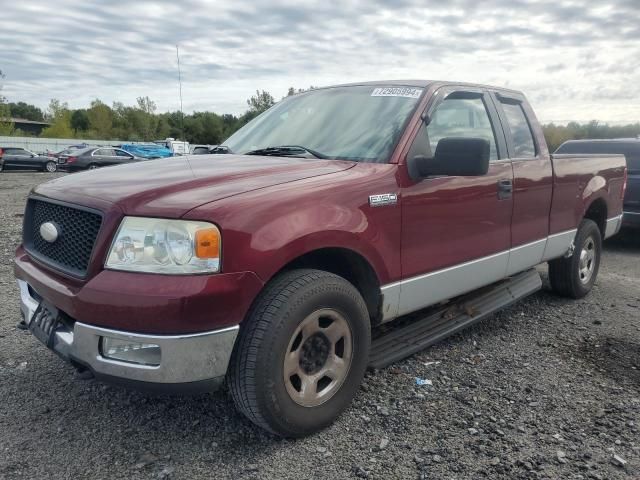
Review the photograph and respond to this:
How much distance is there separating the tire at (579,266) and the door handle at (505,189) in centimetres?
159

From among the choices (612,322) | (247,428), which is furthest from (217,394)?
(612,322)

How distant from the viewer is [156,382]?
7.65 feet

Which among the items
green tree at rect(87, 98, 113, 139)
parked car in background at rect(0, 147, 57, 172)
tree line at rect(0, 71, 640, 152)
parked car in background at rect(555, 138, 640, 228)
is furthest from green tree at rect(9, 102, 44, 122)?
parked car in background at rect(555, 138, 640, 228)

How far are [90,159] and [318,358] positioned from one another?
25533mm

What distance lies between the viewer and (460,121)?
12.6 ft

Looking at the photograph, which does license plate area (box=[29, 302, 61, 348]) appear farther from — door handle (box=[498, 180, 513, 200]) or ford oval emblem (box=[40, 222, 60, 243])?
door handle (box=[498, 180, 513, 200])

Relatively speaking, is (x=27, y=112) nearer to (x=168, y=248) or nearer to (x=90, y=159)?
(x=90, y=159)

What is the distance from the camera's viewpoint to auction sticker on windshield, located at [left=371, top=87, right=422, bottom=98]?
11.6 feet

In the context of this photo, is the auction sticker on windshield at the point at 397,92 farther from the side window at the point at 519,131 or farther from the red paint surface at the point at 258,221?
the side window at the point at 519,131

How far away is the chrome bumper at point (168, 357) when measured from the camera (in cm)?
229

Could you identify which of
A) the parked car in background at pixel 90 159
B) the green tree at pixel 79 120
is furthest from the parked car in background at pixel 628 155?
the green tree at pixel 79 120

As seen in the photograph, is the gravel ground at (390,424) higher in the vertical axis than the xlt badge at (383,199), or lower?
lower

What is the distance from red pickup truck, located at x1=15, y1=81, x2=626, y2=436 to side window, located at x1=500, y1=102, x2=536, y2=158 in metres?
0.04

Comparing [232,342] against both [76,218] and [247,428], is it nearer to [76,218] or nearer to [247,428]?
[247,428]
